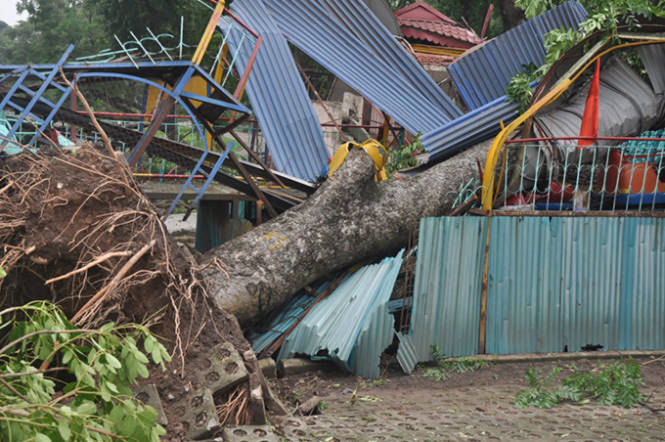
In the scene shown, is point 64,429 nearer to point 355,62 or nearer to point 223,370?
point 223,370

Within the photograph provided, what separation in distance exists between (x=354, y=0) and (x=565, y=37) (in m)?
3.51

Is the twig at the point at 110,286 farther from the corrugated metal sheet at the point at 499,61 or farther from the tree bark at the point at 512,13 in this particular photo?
the tree bark at the point at 512,13

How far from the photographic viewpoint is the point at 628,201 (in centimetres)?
729

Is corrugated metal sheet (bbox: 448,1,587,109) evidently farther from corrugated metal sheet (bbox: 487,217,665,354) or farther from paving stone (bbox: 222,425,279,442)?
paving stone (bbox: 222,425,279,442)

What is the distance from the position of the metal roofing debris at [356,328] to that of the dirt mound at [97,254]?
2.03 metres

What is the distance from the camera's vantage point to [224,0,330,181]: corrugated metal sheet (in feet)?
30.3

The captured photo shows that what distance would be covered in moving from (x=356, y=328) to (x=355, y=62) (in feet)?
17.3

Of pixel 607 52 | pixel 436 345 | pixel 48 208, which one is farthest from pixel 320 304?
pixel 607 52

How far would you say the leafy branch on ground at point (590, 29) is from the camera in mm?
8188

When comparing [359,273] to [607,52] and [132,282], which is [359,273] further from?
[607,52]

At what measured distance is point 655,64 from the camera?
8.91 m

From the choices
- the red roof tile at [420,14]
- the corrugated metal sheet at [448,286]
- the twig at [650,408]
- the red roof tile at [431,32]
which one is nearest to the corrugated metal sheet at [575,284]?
the corrugated metal sheet at [448,286]

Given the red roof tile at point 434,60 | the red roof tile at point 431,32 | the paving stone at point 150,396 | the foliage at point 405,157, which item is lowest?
the paving stone at point 150,396

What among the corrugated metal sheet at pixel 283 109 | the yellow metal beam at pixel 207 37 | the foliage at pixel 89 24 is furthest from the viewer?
the foliage at pixel 89 24
